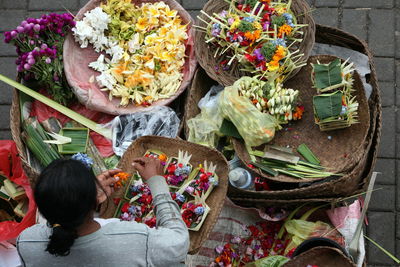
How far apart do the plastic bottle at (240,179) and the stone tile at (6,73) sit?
208 centimetres

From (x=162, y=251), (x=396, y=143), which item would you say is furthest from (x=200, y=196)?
(x=396, y=143)

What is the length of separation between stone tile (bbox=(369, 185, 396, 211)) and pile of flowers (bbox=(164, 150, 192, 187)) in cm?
146

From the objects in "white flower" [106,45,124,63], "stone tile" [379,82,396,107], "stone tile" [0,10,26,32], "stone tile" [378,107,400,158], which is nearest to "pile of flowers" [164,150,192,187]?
"white flower" [106,45,124,63]

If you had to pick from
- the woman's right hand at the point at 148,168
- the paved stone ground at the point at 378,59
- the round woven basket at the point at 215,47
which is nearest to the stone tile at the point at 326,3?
the paved stone ground at the point at 378,59

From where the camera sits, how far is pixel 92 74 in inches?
131

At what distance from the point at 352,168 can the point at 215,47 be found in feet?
3.53

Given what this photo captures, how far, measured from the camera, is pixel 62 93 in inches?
131

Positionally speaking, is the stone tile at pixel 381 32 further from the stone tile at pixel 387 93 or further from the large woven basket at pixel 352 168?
the large woven basket at pixel 352 168

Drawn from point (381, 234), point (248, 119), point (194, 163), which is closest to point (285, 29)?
point (248, 119)

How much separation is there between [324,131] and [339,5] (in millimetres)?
1549

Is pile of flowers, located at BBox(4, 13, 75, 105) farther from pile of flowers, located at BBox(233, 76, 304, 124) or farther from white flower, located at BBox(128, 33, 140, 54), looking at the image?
pile of flowers, located at BBox(233, 76, 304, 124)

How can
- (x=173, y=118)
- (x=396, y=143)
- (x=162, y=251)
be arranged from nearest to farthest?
1. (x=162, y=251)
2. (x=173, y=118)
3. (x=396, y=143)

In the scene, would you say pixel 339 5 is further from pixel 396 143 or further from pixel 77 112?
pixel 77 112

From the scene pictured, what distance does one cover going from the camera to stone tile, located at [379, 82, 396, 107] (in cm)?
389
